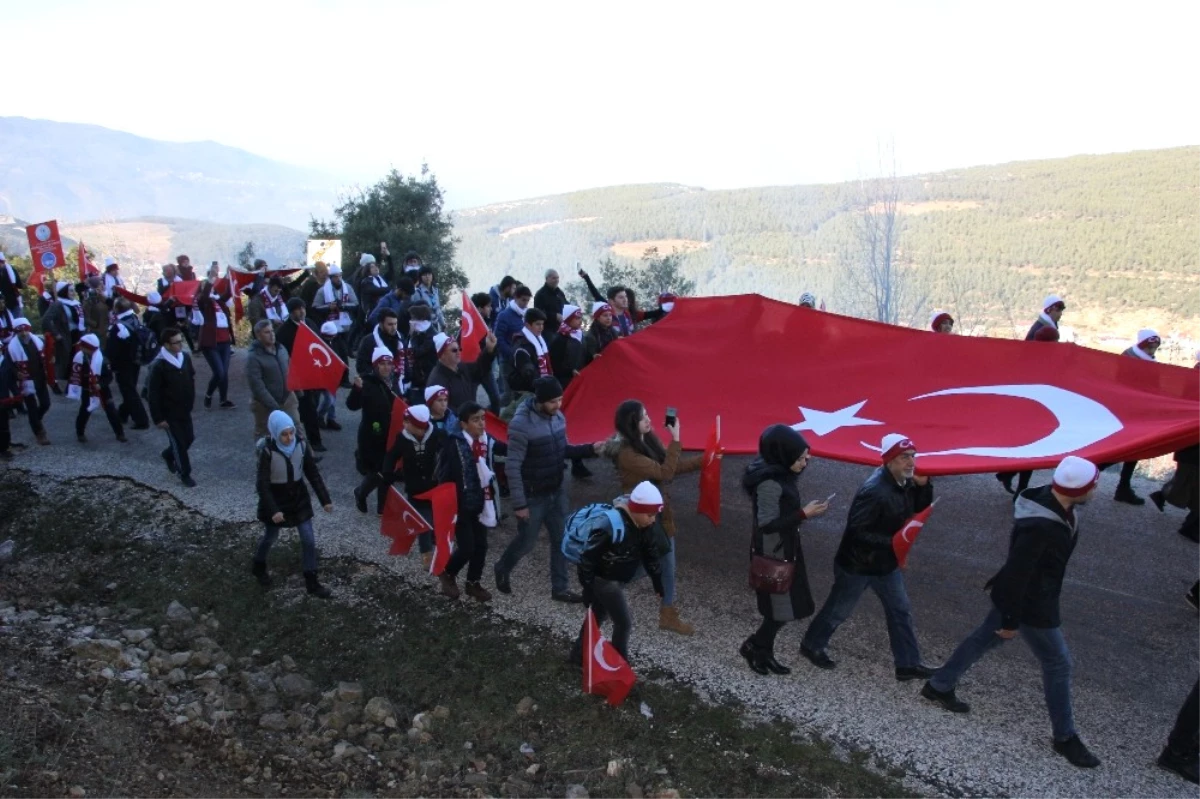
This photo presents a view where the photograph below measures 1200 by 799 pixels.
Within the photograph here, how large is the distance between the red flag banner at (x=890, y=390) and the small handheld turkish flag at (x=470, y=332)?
1.28 meters

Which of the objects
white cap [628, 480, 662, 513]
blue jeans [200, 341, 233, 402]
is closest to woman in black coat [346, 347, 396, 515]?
white cap [628, 480, 662, 513]

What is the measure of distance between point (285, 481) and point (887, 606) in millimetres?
4813

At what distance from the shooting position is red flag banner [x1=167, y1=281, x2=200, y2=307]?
53.2 ft

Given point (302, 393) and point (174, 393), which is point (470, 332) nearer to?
point (302, 393)

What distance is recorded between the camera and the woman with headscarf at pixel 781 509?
610cm

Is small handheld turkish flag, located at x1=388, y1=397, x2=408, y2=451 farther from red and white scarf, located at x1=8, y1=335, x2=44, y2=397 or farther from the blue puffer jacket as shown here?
red and white scarf, located at x1=8, y1=335, x2=44, y2=397

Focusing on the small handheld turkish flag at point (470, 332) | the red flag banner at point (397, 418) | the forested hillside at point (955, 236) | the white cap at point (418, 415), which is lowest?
the forested hillside at point (955, 236)

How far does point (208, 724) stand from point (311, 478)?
2284 millimetres

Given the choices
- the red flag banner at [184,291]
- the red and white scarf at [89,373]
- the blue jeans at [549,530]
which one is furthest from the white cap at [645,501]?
the red flag banner at [184,291]

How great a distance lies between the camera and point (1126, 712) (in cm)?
620

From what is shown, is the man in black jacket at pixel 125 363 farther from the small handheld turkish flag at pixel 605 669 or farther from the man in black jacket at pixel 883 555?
the man in black jacket at pixel 883 555

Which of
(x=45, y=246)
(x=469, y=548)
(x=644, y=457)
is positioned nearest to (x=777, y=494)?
(x=644, y=457)

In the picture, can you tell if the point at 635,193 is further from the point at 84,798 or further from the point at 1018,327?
the point at 84,798

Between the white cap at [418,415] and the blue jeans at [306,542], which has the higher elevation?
the white cap at [418,415]
